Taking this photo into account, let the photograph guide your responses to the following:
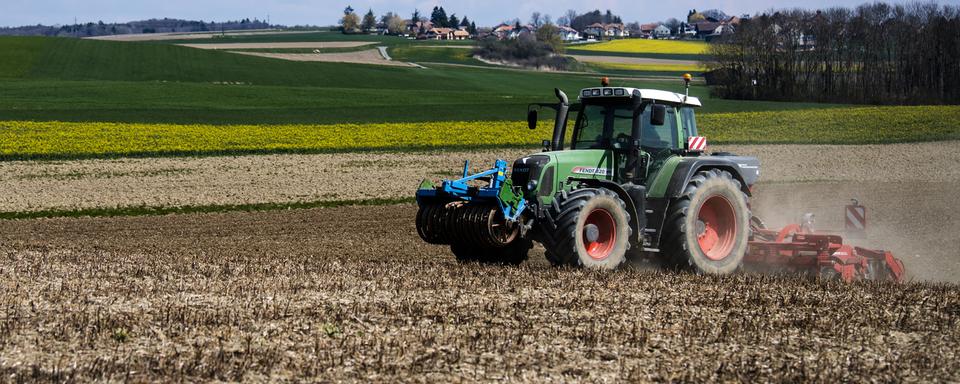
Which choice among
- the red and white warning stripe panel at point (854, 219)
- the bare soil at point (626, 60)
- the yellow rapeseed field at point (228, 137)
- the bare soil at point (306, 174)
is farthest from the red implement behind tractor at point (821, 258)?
the bare soil at point (626, 60)

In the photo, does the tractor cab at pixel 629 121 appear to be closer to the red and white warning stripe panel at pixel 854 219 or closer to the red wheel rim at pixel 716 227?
the red wheel rim at pixel 716 227

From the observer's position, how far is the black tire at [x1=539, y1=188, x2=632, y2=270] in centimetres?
1171

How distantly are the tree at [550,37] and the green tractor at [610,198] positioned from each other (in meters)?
82.0

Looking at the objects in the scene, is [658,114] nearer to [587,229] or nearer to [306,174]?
[587,229]

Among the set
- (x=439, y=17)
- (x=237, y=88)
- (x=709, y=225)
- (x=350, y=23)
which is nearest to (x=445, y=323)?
(x=709, y=225)

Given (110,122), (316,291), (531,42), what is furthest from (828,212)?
(531,42)

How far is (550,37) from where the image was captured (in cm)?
10375

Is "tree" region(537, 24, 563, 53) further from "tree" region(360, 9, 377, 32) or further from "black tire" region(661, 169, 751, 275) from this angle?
"black tire" region(661, 169, 751, 275)

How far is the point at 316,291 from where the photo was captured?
1081 centimetres

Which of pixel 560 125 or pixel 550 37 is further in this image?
pixel 550 37

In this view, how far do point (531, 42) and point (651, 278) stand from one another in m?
81.3

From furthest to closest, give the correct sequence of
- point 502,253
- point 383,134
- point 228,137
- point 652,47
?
point 652,47 → point 383,134 → point 228,137 → point 502,253

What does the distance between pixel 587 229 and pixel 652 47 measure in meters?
102

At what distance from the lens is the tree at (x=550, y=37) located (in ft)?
324
